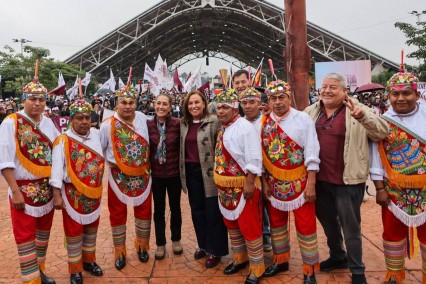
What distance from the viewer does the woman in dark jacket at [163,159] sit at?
3.48 meters

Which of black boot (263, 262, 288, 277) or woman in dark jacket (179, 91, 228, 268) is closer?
black boot (263, 262, 288, 277)

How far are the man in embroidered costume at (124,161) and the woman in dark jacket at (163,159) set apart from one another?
9 cm

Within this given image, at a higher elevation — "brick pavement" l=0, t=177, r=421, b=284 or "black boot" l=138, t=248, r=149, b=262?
"black boot" l=138, t=248, r=149, b=262

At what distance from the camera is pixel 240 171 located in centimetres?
301

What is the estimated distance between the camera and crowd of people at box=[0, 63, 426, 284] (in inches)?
108

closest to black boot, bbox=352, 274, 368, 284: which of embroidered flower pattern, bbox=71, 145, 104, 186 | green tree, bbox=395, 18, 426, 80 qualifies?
embroidered flower pattern, bbox=71, 145, 104, 186

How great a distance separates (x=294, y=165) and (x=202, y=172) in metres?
0.91

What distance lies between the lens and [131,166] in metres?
3.38

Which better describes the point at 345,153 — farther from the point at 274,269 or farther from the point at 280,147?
the point at 274,269

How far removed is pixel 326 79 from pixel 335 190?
0.94 metres

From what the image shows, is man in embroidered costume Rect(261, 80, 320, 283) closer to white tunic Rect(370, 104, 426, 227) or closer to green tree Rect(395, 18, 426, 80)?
white tunic Rect(370, 104, 426, 227)

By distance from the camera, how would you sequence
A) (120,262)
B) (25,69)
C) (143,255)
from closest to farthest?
(120,262)
(143,255)
(25,69)

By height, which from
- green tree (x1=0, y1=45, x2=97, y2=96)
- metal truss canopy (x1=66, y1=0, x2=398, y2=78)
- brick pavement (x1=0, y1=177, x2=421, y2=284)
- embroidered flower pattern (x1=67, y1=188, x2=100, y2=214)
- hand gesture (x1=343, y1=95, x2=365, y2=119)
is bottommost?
brick pavement (x1=0, y1=177, x2=421, y2=284)

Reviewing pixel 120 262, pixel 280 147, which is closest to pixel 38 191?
pixel 120 262
